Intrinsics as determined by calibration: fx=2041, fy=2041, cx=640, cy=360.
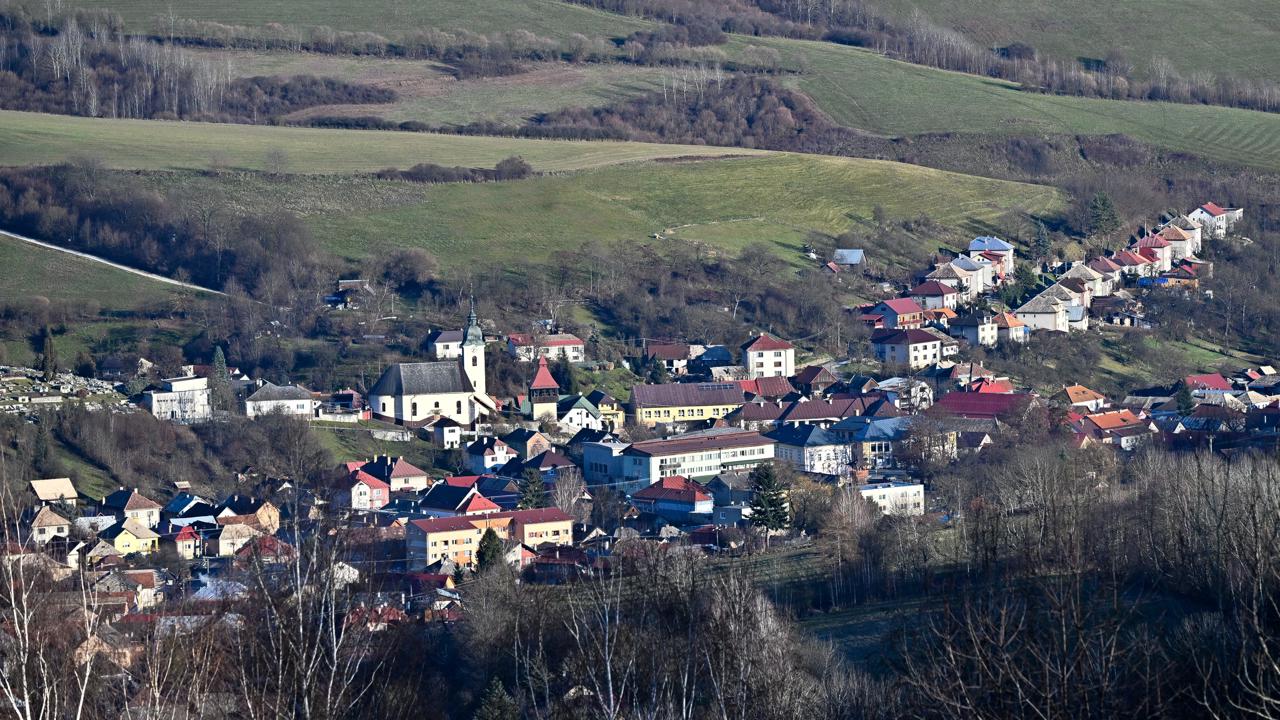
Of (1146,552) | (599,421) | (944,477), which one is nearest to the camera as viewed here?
(1146,552)

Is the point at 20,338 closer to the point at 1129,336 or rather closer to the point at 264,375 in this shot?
the point at 264,375

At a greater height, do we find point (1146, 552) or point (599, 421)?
point (1146, 552)

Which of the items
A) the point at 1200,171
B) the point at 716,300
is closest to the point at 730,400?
the point at 716,300

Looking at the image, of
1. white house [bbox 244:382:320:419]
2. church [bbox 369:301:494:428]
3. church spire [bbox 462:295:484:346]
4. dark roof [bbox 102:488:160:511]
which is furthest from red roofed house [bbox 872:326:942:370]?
dark roof [bbox 102:488:160:511]

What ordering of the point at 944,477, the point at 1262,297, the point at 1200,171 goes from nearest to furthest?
the point at 944,477
the point at 1262,297
the point at 1200,171

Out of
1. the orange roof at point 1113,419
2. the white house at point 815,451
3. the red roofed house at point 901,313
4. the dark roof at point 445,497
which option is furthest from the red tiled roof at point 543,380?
the orange roof at point 1113,419

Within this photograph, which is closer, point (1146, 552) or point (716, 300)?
point (1146, 552)
